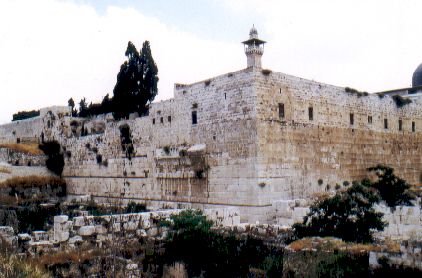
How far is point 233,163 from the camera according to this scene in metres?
15.3

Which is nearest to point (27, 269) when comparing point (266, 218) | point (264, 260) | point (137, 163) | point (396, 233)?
point (264, 260)

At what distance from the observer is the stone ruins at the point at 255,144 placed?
1483 cm

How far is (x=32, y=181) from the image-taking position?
24859 mm

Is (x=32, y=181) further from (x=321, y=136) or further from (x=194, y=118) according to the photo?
(x=321, y=136)

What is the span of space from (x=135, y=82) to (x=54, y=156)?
20.1 ft

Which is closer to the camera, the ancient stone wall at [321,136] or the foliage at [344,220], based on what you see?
the foliage at [344,220]

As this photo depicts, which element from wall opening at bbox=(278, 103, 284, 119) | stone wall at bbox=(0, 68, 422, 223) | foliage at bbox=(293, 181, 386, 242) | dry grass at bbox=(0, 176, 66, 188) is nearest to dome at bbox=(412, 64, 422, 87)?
stone wall at bbox=(0, 68, 422, 223)

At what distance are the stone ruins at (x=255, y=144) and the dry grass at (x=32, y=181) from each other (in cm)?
372

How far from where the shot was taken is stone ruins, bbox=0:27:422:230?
14.8 meters

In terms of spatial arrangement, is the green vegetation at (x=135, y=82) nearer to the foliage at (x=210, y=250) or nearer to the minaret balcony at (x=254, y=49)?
the minaret balcony at (x=254, y=49)

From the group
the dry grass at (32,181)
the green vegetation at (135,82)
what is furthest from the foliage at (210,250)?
the dry grass at (32,181)

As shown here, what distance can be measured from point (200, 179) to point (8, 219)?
22.4 ft

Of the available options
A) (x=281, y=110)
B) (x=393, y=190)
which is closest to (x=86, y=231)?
(x=281, y=110)

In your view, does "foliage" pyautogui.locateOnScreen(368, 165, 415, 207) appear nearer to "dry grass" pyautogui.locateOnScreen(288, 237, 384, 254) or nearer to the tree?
"dry grass" pyautogui.locateOnScreen(288, 237, 384, 254)
